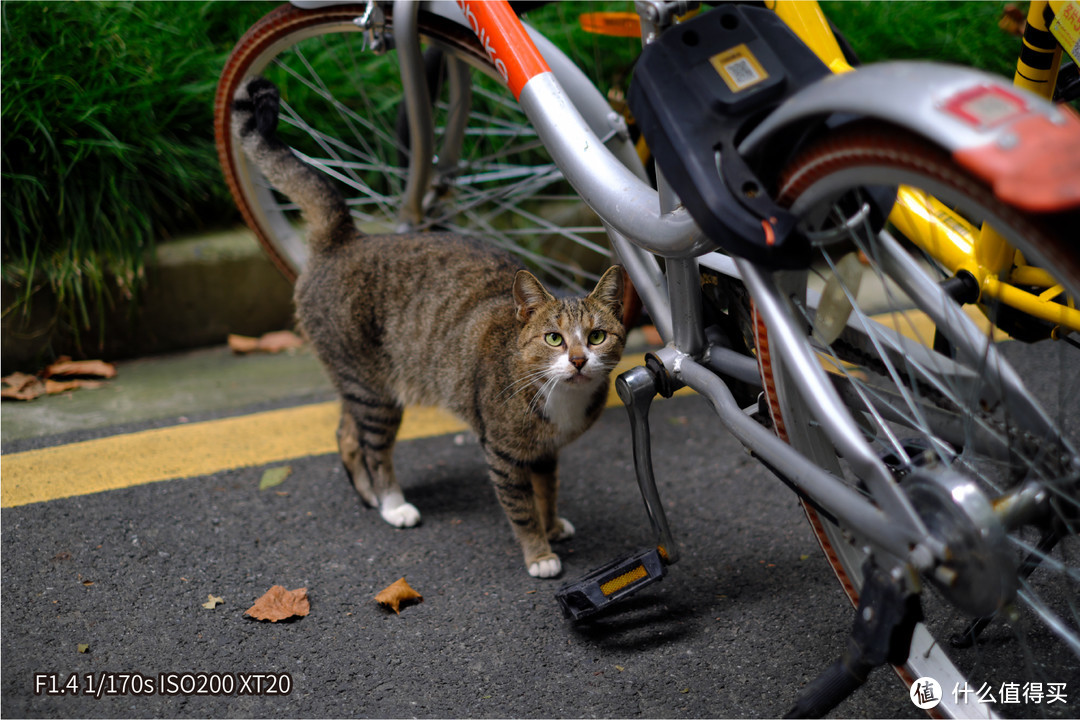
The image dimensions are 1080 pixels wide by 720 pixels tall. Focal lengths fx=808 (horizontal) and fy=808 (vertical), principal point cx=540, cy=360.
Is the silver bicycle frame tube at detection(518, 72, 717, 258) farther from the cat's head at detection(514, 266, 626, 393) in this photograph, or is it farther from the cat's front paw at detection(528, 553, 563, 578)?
the cat's front paw at detection(528, 553, 563, 578)

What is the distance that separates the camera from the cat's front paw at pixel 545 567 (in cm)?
219

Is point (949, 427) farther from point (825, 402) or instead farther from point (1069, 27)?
point (1069, 27)

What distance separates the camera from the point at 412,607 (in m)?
2.06

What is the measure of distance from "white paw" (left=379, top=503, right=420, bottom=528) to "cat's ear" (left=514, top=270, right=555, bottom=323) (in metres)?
0.69

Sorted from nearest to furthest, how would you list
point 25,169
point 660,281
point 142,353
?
point 660,281 < point 25,169 < point 142,353

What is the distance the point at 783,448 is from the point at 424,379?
125 cm

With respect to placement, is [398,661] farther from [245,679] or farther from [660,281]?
[660,281]

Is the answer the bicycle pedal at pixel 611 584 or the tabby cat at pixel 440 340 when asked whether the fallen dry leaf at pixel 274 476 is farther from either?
the bicycle pedal at pixel 611 584

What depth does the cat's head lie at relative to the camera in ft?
6.86

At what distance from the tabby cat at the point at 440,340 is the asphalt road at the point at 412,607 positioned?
173 millimetres

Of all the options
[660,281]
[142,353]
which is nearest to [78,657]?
[660,281]

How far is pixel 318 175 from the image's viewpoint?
2.43m

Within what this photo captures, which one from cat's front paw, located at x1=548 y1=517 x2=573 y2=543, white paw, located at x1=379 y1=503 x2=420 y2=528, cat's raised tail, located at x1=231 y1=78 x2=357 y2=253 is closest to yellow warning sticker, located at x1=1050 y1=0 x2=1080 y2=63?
cat's front paw, located at x1=548 y1=517 x2=573 y2=543

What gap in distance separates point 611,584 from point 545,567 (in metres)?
0.30
